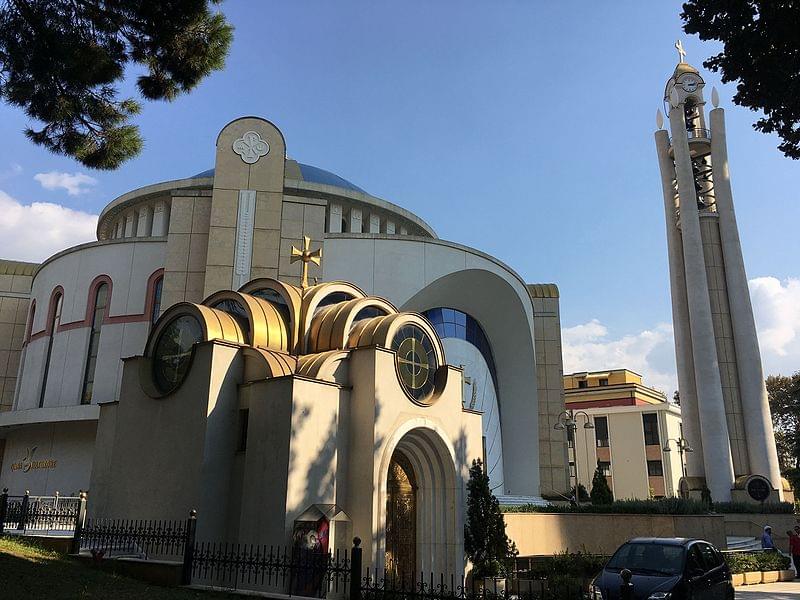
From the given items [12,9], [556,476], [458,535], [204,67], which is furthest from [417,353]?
[556,476]

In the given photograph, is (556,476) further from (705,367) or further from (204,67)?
(204,67)

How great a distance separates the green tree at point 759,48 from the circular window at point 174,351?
12300mm

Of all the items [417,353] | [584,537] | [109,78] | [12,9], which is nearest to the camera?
[12,9]

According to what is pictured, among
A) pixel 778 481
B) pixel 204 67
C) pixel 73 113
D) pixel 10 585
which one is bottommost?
pixel 10 585

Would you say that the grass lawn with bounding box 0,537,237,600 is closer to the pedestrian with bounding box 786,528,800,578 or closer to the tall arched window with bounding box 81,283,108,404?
the pedestrian with bounding box 786,528,800,578

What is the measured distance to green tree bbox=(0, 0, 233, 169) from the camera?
11.6m

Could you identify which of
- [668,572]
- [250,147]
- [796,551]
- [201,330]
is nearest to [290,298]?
[201,330]

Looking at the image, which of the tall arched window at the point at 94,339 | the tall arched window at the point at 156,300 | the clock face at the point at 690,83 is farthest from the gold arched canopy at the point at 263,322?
the clock face at the point at 690,83

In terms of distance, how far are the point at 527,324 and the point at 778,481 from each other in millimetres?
15456

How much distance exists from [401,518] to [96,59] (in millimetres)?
12052

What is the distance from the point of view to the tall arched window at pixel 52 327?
2976cm

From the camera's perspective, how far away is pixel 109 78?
12320 mm

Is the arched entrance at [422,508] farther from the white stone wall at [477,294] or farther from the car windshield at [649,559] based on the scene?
the white stone wall at [477,294]

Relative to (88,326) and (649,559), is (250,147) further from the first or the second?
(649,559)
